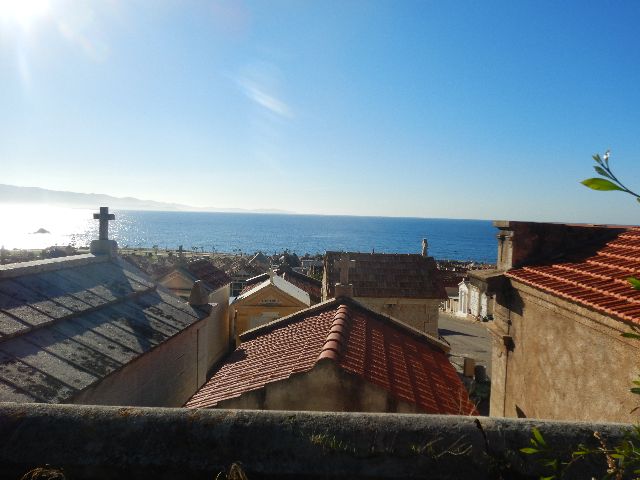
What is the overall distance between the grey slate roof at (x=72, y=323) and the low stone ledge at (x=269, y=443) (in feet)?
10.2

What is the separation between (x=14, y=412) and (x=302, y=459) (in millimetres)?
1825

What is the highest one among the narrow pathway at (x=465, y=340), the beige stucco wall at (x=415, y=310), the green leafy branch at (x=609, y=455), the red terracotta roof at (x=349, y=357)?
the green leafy branch at (x=609, y=455)

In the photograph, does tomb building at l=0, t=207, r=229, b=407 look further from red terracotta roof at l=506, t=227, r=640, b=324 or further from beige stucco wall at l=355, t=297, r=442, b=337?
beige stucco wall at l=355, t=297, r=442, b=337

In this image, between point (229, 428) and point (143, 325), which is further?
point (143, 325)

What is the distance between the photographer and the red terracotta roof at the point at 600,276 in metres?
5.71

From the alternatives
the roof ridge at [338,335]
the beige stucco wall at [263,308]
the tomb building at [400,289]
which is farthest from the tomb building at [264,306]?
the roof ridge at [338,335]

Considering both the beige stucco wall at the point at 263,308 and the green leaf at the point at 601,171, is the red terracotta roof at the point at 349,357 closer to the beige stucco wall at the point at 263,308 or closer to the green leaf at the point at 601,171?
the green leaf at the point at 601,171

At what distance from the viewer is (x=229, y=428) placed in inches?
104

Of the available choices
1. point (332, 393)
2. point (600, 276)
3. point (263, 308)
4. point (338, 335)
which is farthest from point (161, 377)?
point (263, 308)

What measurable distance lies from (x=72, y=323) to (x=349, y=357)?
16.1ft

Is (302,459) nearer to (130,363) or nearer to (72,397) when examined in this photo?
(72,397)

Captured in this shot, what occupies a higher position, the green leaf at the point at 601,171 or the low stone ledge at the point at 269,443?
the green leaf at the point at 601,171

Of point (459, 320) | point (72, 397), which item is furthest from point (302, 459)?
point (459, 320)

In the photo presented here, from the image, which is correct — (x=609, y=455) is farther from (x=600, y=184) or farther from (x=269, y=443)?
(x=269, y=443)
